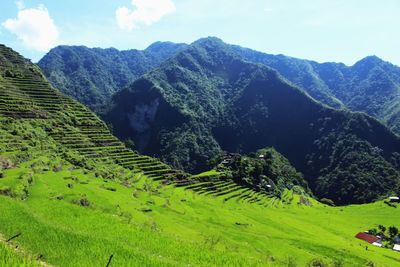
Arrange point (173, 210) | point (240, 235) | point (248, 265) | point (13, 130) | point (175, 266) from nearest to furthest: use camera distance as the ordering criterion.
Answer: point (175, 266) < point (248, 265) < point (240, 235) < point (173, 210) < point (13, 130)

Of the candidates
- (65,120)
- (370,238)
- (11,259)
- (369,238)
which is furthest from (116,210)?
(370,238)

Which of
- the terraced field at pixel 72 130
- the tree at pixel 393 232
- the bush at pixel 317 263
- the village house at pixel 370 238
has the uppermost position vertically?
the terraced field at pixel 72 130

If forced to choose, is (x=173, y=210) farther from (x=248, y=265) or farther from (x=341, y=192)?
(x=341, y=192)

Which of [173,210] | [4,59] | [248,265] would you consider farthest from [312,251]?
[4,59]

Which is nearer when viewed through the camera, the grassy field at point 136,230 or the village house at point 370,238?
the grassy field at point 136,230

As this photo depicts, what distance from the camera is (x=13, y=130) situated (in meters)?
73.3

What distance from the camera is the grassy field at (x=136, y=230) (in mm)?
18406

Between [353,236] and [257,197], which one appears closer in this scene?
[353,236]

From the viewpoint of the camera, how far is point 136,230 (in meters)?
23.0

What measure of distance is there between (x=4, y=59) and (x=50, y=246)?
120907mm

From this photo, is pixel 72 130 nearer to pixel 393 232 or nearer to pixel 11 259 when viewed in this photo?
pixel 11 259

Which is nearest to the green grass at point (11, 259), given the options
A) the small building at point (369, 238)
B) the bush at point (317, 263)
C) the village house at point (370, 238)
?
the bush at point (317, 263)

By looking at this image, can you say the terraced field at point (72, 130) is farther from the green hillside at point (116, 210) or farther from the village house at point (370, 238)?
the village house at point (370, 238)

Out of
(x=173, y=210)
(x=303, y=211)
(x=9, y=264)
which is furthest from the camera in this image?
(x=303, y=211)
